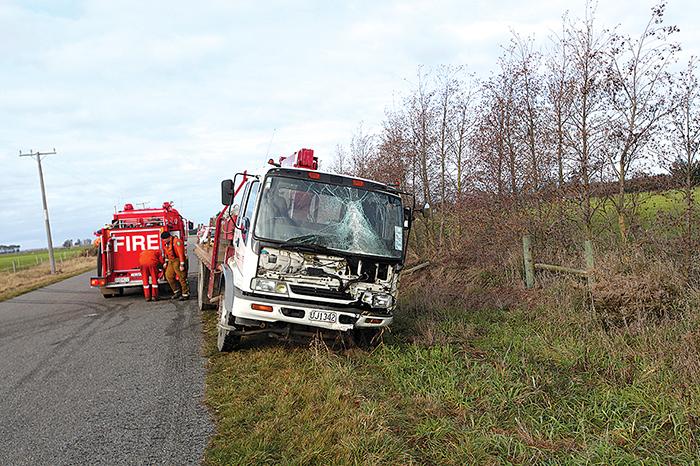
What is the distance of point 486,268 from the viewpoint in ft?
39.1

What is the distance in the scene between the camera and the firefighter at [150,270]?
1359cm

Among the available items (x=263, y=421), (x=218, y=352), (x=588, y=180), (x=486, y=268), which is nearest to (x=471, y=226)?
(x=486, y=268)

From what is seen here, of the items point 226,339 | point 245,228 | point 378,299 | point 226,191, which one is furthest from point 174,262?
point 378,299

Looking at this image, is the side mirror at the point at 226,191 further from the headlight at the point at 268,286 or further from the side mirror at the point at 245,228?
the headlight at the point at 268,286

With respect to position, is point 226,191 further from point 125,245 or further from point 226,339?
point 125,245

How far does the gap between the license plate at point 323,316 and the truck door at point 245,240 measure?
0.85 meters

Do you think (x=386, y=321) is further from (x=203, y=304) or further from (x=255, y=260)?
(x=203, y=304)

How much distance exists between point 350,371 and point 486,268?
6663mm

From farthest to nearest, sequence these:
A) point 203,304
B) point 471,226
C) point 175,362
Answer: point 471,226
point 203,304
point 175,362

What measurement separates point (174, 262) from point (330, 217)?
8.10m

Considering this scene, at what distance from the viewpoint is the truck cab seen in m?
6.38

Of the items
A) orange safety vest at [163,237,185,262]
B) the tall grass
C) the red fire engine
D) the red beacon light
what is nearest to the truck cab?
the tall grass

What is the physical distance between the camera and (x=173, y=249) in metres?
13.6

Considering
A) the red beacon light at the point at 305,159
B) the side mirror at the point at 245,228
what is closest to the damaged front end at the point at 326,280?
the side mirror at the point at 245,228
